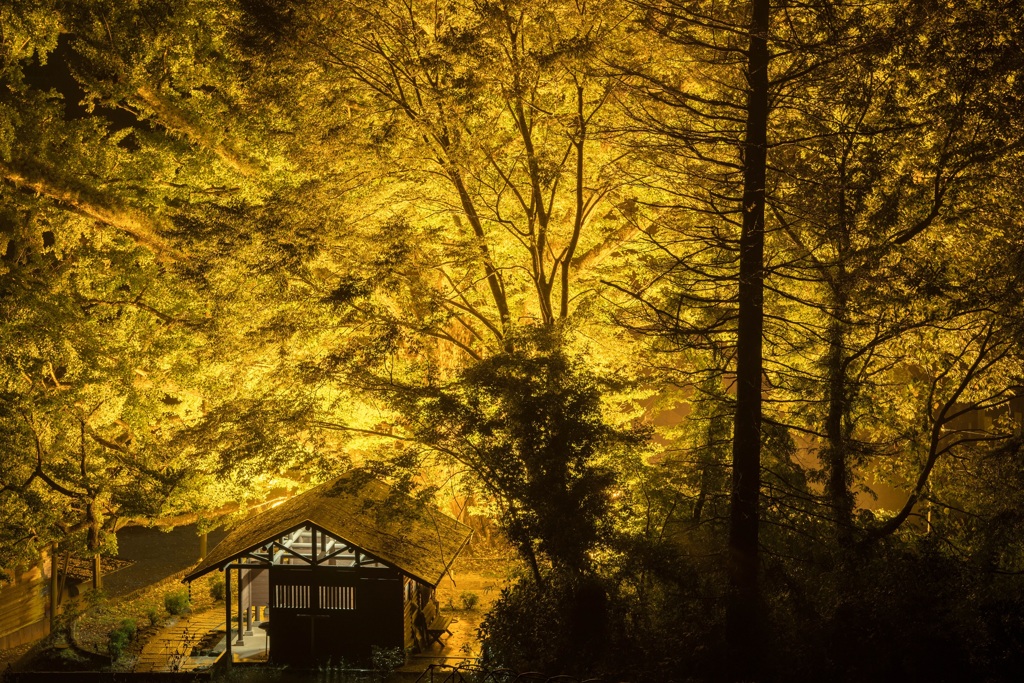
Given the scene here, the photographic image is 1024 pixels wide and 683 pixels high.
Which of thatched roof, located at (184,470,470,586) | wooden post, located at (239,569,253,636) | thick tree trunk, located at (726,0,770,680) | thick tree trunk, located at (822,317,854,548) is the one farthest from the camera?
wooden post, located at (239,569,253,636)

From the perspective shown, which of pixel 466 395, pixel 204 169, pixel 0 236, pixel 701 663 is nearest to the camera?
pixel 701 663

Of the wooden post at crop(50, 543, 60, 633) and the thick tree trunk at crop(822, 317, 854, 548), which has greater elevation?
the thick tree trunk at crop(822, 317, 854, 548)

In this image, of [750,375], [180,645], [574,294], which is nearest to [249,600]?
[180,645]

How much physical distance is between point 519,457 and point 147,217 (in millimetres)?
12766

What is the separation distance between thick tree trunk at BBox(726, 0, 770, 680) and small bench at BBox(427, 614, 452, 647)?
29.4 feet

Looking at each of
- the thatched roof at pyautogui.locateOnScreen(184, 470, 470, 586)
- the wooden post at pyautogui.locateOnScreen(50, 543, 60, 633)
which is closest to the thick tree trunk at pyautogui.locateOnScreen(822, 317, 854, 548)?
the thatched roof at pyautogui.locateOnScreen(184, 470, 470, 586)

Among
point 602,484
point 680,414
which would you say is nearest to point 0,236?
point 602,484

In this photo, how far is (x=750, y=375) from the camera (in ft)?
39.8

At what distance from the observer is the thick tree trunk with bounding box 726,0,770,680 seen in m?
11.5

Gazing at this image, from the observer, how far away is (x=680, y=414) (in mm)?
31234

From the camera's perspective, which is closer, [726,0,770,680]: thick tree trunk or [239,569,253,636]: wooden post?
[726,0,770,680]: thick tree trunk

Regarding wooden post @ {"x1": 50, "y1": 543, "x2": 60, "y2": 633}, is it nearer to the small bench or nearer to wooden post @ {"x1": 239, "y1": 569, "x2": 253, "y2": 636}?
wooden post @ {"x1": 239, "y1": 569, "x2": 253, "y2": 636}

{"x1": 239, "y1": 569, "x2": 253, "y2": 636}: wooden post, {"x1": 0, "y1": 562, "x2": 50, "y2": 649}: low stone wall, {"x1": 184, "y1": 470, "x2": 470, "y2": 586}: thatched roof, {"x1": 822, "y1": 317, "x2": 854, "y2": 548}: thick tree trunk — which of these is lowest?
{"x1": 0, "y1": 562, "x2": 50, "y2": 649}: low stone wall

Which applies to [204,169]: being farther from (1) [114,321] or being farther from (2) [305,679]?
(2) [305,679]
